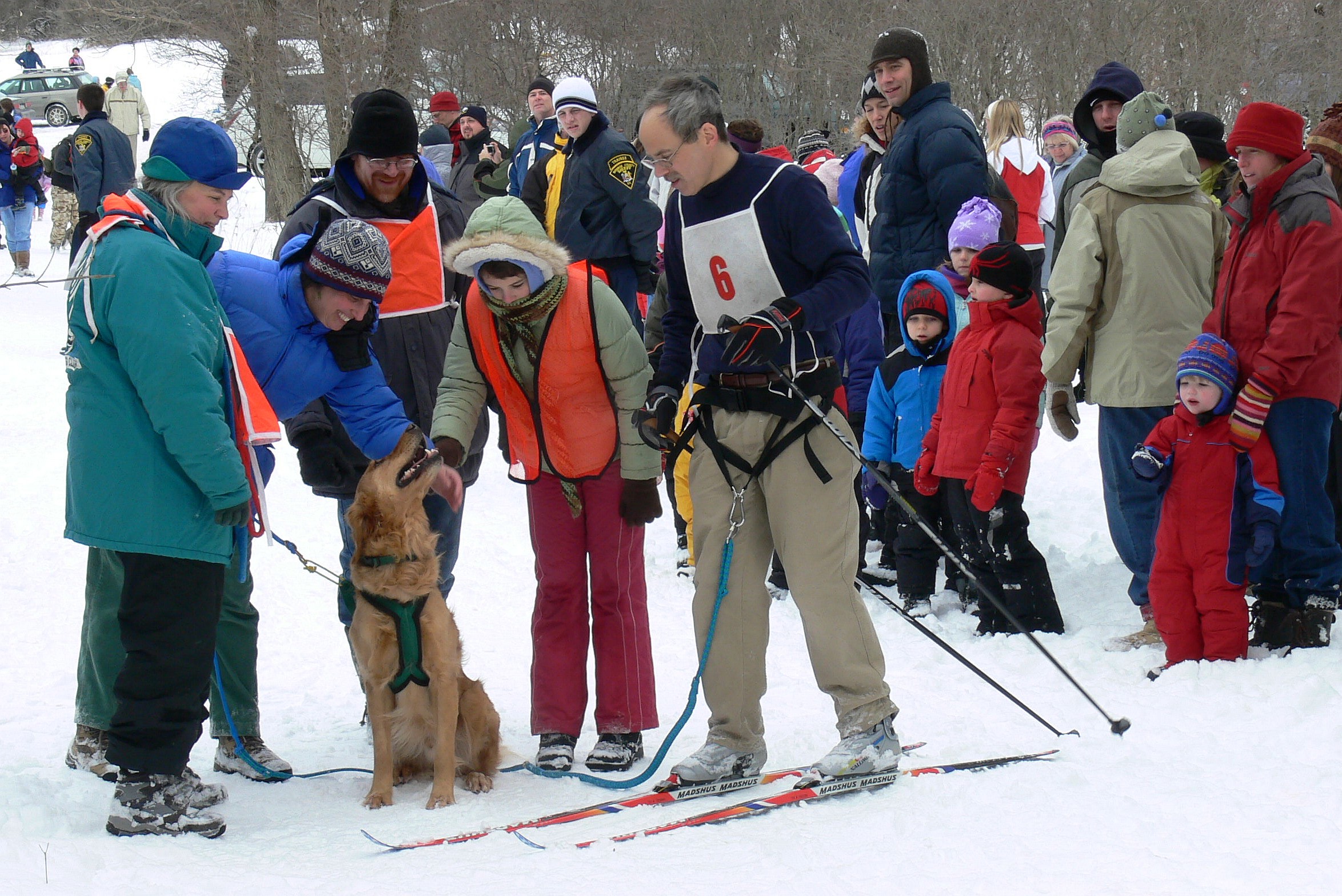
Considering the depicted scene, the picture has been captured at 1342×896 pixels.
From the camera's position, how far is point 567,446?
430 centimetres

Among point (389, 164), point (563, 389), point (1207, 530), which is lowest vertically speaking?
point (1207, 530)

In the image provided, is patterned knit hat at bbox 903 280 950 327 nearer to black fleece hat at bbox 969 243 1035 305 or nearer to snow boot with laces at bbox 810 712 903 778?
black fleece hat at bbox 969 243 1035 305

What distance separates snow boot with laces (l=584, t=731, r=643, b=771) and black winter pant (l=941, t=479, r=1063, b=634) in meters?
2.14

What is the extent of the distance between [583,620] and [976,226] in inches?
113

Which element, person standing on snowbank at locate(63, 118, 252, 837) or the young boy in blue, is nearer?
person standing on snowbank at locate(63, 118, 252, 837)

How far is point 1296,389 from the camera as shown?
16.0 feet

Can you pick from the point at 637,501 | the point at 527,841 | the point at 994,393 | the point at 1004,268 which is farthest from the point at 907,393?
the point at 527,841

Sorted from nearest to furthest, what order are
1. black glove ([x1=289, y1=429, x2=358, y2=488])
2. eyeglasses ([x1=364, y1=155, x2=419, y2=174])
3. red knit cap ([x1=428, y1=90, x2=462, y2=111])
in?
black glove ([x1=289, y1=429, x2=358, y2=488])
eyeglasses ([x1=364, y1=155, x2=419, y2=174])
red knit cap ([x1=428, y1=90, x2=462, y2=111])

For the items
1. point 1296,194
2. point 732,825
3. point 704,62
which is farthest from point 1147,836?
point 704,62

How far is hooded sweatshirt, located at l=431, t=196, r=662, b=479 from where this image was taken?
410 cm

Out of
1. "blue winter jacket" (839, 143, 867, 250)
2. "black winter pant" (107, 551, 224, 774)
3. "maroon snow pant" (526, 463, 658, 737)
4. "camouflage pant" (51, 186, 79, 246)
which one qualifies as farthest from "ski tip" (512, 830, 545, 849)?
"camouflage pant" (51, 186, 79, 246)

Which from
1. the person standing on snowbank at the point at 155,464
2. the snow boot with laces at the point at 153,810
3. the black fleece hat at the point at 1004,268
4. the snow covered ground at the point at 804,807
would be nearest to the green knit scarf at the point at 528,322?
the person standing on snowbank at the point at 155,464

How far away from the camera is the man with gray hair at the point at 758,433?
12.4 feet

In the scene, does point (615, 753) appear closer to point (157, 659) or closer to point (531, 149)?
point (157, 659)
